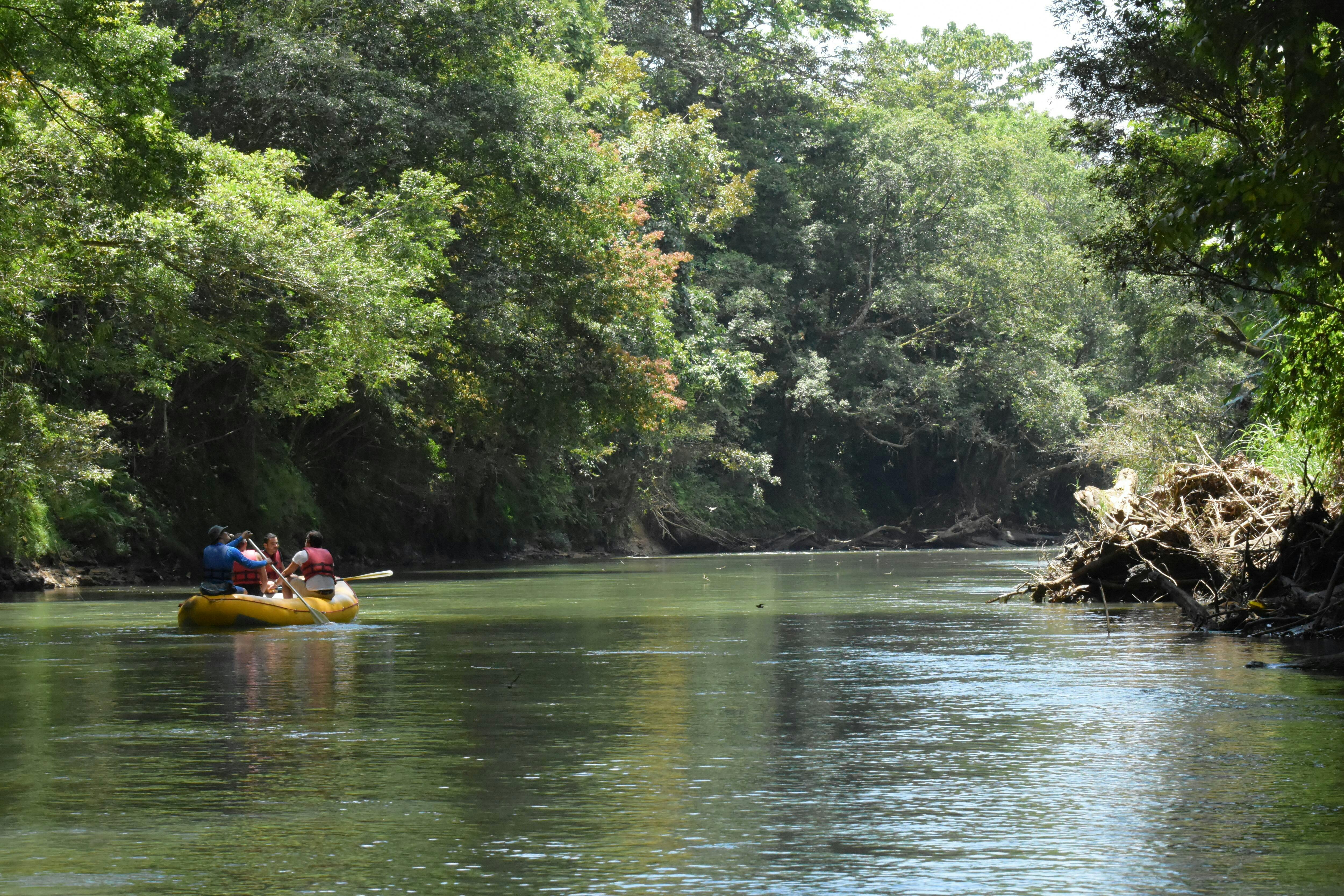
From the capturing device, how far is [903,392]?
61.2 meters

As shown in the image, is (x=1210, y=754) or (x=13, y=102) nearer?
(x=1210, y=754)

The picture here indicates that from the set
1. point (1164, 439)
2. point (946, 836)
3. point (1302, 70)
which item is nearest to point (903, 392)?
point (1164, 439)

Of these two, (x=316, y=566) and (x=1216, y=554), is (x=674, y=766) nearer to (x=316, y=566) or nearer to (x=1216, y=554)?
(x=1216, y=554)

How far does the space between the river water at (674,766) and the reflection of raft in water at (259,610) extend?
1839 mm

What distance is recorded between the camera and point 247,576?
20812mm

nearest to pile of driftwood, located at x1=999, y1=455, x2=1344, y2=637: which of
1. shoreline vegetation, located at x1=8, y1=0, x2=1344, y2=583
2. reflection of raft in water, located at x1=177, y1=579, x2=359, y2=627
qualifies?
shoreline vegetation, located at x1=8, y1=0, x2=1344, y2=583

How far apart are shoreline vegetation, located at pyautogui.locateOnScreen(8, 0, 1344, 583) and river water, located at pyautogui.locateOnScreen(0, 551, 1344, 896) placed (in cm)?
318

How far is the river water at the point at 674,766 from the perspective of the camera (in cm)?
617

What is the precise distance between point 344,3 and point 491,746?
1137 inches

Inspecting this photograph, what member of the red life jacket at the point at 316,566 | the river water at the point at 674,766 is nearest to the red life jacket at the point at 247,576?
the red life jacket at the point at 316,566

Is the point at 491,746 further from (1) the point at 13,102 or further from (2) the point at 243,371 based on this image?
(2) the point at 243,371

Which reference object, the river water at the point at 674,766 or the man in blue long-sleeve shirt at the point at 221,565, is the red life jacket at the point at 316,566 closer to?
the man in blue long-sleeve shirt at the point at 221,565

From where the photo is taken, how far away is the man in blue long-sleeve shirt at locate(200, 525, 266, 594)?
2019 centimetres

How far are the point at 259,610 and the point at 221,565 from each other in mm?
775
